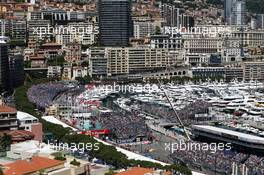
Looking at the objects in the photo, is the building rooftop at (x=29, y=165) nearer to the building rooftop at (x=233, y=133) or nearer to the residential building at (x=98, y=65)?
the building rooftop at (x=233, y=133)

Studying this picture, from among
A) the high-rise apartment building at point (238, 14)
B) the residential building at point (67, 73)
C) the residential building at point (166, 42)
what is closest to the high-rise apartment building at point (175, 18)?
the high-rise apartment building at point (238, 14)

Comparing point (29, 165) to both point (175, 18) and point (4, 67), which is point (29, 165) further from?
point (175, 18)

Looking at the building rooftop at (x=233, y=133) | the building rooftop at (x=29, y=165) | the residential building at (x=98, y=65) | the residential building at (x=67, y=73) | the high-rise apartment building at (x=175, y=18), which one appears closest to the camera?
the building rooftop at (x=29, y=165)

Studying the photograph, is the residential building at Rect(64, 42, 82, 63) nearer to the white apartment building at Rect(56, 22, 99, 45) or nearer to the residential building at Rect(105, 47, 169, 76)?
the residential building at Rect(105, 47, 169, 76)

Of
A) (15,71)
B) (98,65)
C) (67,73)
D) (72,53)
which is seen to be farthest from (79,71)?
(15,71)

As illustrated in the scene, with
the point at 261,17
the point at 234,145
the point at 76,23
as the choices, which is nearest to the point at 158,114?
the point at 234,145

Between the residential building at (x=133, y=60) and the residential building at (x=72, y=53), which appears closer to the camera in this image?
the residential building at (x=133, y=60)
